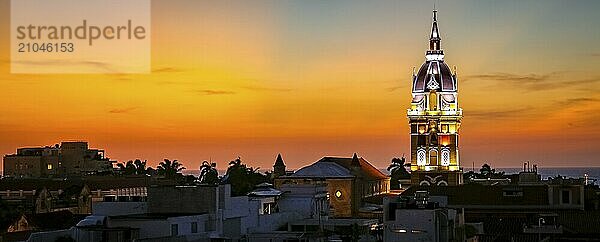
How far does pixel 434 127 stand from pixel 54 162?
247 feet

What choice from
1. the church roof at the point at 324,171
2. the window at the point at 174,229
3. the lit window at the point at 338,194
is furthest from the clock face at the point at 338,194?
the window at the point at 174,229

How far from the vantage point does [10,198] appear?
381ft

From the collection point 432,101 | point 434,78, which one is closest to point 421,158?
point 432,101

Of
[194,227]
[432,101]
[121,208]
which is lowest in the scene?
[194,227]

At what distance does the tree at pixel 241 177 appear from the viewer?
13075 centimetres

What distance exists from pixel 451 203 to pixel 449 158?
33.6 m

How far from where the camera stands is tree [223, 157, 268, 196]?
130750mm

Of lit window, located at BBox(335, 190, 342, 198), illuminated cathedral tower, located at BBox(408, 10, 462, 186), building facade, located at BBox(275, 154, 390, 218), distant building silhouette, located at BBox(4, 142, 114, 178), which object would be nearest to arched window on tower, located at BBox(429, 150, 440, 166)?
illuminated cathedral tower, located at BBox(408, 10, 462, 186)

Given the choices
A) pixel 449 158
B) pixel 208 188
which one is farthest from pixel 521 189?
pixel 208 188

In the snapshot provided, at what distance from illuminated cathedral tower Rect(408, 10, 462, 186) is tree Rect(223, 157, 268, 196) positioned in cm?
2013

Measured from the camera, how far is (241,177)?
15112 centimetres

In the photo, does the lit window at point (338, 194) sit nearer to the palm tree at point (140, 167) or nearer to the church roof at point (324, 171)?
the church roof at point (324, 171)

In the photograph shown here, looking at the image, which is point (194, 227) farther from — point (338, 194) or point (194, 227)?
point (338, 194)

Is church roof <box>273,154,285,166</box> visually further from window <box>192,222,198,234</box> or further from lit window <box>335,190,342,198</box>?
window <box>192,222,198,234</box>
